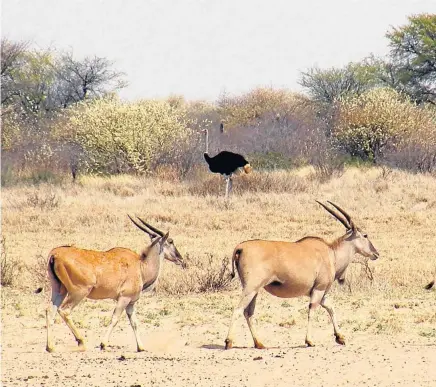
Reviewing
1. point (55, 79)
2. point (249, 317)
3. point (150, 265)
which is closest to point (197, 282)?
point (150, 265)

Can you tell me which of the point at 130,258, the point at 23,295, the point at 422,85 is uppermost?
the point at 422,85

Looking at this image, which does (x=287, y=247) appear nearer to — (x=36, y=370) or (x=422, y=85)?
(x=36, y=370)

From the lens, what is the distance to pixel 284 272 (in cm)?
861

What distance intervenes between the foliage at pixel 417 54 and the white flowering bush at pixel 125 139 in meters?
17.0

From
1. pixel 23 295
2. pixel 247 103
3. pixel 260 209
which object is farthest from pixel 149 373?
pixel 247 103

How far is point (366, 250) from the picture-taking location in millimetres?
9539

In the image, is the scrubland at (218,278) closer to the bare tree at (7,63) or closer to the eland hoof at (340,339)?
the eland hoof at (340,339)

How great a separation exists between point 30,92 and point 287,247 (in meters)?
46.9

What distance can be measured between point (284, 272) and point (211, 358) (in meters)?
1.00

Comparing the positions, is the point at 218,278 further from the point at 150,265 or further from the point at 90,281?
the point at 90,281

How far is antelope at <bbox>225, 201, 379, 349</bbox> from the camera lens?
8.49 metres

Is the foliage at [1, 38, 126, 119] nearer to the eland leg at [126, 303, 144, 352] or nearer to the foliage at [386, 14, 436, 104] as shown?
the foliage at [386, 14, 436, 104]

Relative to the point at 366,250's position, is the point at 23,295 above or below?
below

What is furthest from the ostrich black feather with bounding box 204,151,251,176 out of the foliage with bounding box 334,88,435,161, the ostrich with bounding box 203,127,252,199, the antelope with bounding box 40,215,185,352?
the antelope with bounding box 40,215,185,352
